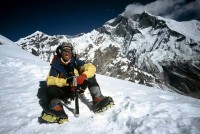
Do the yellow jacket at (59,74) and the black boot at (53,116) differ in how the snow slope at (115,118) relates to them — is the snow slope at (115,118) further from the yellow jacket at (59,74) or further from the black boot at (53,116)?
the yellow jacket at (59,74)

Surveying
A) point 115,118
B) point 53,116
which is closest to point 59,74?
point 53,116

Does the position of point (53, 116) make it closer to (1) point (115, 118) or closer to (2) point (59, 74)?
(1) point (115, 118)

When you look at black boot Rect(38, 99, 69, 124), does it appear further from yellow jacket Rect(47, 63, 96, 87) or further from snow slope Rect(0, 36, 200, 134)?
yellow jacket Rect(47, 63, 96, 87)

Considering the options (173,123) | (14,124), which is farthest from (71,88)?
(173,123)

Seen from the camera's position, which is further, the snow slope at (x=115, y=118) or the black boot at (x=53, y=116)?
the black boot at (x=53, y=116)

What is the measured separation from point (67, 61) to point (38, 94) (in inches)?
73.7

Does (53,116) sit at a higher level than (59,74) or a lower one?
lower

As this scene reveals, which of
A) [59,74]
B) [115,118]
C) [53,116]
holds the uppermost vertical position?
[59,74]

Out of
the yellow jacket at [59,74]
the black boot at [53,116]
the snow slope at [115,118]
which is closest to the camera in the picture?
the snow slope at [115,118]

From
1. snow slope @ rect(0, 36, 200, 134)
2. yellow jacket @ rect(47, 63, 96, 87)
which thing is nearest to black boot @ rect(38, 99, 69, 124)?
snow slope @ rect(0, 36, 200, 134)

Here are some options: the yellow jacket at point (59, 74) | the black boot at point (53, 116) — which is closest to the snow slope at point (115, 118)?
the black boot at point (53, 116)

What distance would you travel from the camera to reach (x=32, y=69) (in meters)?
12.0

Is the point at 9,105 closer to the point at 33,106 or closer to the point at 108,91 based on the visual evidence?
the point at 33,106

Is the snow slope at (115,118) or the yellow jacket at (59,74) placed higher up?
the yellow jacket at (59,74)
